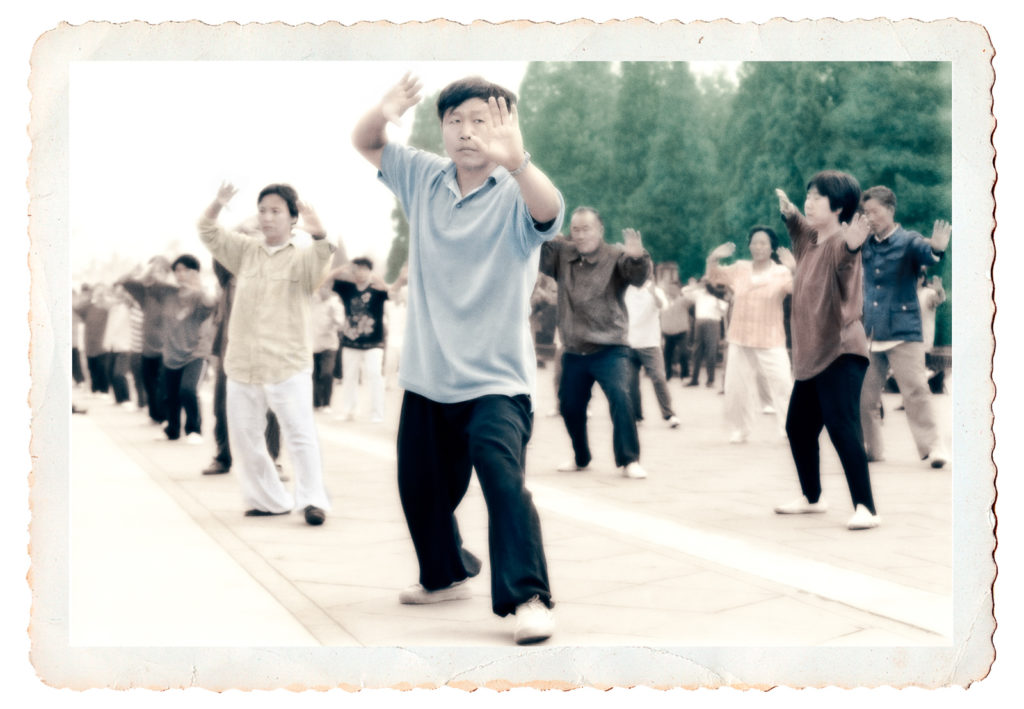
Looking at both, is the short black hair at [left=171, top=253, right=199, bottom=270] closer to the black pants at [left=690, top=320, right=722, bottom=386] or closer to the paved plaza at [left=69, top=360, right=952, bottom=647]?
the paved plaza at [left=69, top=360, right=952, bottom=647]

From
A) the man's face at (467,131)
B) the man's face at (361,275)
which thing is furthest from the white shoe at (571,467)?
the man's face at (467,131)

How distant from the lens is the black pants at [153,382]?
8.41m

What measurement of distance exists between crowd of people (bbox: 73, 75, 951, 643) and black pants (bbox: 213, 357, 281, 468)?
0.04ft

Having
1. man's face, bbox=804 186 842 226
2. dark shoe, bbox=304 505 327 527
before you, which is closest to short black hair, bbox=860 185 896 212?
man's face, bbox=804 186 842 226

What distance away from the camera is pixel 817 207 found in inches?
221

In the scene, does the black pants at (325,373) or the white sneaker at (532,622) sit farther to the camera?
the black pants at (325,373)

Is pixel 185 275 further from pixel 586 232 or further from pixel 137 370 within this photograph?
pixel 137 370

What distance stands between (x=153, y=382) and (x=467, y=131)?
527cm

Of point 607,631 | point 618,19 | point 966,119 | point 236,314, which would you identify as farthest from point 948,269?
point 236,314

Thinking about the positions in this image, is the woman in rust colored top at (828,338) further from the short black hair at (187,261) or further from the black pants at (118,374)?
the black pants at (118,374)

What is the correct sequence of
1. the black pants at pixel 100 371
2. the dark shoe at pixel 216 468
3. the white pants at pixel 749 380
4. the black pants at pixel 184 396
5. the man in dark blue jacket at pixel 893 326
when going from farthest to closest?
the black pants at pixel 184 396 → the white pants at pixel 749 380 → the dark shoe at pixel 216 468 → the man in dark blue jacket at pixel 893 326 → the black pants at pixel 100 371

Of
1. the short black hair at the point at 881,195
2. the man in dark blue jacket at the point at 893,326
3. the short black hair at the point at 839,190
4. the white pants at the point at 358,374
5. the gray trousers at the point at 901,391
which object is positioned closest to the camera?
the short black hair at the point at 839,190

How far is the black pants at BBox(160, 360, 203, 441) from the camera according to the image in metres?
8.19

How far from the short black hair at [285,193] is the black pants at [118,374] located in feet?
5.12
